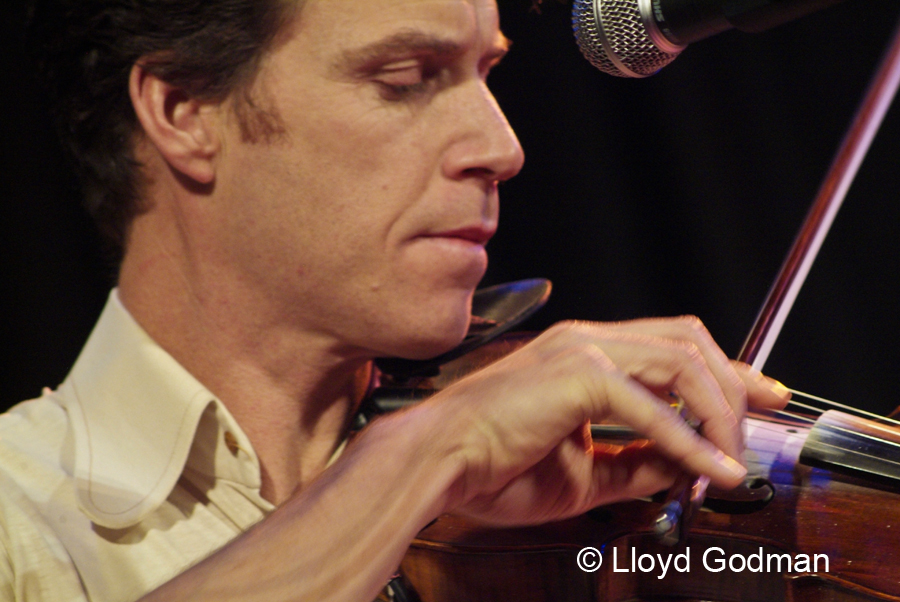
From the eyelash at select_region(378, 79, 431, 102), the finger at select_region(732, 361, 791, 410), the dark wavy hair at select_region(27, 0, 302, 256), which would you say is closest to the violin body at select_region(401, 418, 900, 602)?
the finger at select_region(732, 361, 791, 410)

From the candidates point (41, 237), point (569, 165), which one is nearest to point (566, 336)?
point (569, 165)

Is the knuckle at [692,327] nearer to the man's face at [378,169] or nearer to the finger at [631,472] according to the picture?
the finger at [631,472]

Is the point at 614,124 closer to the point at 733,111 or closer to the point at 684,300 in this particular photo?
the point at 733,111

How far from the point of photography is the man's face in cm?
112

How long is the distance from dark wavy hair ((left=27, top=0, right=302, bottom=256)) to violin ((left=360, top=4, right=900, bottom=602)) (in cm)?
71

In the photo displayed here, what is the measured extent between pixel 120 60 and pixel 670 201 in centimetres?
135

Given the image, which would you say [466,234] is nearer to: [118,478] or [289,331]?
[289,331]

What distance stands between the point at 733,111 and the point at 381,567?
163 centimetres

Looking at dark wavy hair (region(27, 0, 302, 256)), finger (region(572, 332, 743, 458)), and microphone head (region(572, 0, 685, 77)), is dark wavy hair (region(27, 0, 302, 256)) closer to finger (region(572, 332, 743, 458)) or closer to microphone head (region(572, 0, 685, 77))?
microphone head (region(572, 0, 685, 77))

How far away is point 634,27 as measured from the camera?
0.78 metres

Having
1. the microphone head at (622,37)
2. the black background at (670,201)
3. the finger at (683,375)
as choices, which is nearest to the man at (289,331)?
the finger at (683,375)

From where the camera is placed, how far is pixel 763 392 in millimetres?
814

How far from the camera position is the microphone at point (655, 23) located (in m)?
0.67

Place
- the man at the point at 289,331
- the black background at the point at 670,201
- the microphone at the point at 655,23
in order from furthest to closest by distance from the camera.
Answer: the black background at the point at 670,201 < the man at the point at 289,331 < the microphone at the point at 655,23
